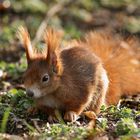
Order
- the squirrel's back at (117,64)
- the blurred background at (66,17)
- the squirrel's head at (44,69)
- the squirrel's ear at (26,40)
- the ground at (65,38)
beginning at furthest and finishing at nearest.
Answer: the blurred background at (66,17) < the squirrel's back at (117,64) < the squirrel's ear at (26,40) < the squirrel's head at (44,69) < the ground at (65,38)

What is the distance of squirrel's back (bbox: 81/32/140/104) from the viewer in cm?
511

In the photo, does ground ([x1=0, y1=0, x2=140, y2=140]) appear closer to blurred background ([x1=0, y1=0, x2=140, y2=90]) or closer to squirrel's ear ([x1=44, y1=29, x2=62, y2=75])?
blurred background ([x1=0, y1=0, x2=140, y2=90])

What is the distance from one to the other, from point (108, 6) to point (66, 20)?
1.02 meters

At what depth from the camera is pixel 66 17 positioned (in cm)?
840

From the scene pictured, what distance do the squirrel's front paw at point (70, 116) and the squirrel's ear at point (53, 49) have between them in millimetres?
331

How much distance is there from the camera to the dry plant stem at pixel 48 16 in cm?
716

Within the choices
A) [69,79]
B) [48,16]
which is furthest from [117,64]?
[48,16]

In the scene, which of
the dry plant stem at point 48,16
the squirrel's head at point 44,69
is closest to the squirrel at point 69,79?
the squirrel's head at point 44,69

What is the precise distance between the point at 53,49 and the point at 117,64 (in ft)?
3.42

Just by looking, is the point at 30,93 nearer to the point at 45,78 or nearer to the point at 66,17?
the point at 45,78

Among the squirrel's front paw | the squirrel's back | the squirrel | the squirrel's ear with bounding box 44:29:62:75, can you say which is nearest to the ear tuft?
the squirrel

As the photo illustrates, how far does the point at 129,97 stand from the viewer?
205 inches

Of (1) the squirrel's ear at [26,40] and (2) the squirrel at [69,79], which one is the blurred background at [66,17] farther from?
(1) the squirrel's ear at [26,40]

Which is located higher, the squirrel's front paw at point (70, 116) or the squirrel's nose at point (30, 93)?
the squirrel's nose at point (30, 93)
